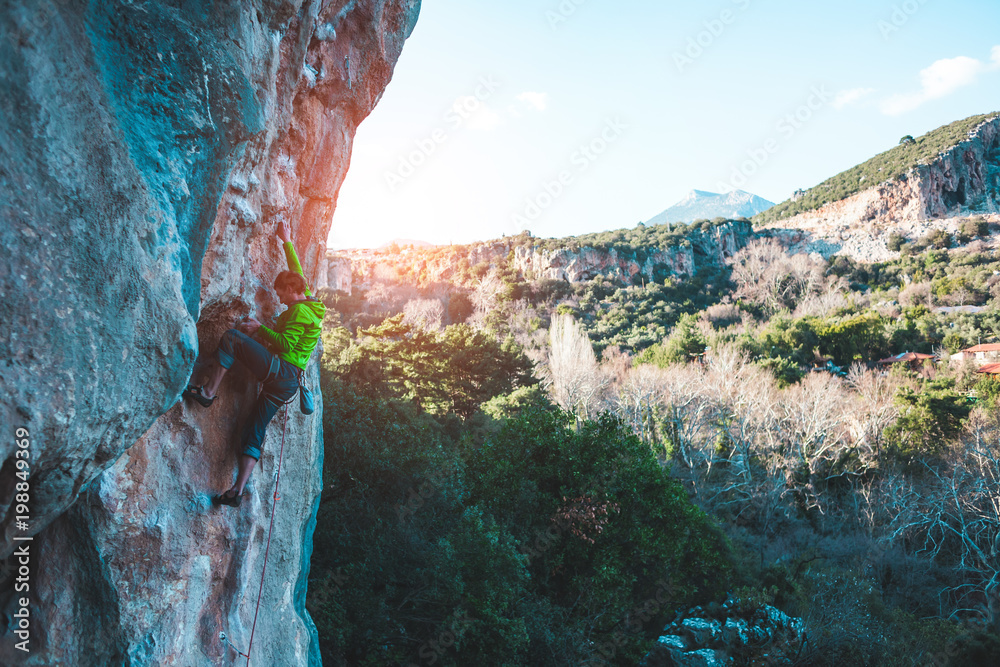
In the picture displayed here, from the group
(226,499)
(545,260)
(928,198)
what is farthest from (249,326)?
(928,198)

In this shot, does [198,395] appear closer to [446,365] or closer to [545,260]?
[446,365]

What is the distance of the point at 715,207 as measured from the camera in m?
158

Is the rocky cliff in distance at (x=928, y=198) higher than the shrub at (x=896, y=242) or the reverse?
higher

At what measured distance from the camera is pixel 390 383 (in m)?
20.2

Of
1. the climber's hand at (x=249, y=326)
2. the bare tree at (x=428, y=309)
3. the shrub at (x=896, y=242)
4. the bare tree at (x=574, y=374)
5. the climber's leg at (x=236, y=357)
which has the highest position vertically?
the shrub at (x=896, y=242)

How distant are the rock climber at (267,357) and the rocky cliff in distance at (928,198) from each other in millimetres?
67474

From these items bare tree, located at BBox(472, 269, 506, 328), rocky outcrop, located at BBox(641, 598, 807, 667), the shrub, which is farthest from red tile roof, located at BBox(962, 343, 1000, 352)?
bare tree, located at BBox(472, 269, 506, 328)

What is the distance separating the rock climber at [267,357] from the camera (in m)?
4.72

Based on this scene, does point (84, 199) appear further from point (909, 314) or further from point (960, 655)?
point (909, 314)

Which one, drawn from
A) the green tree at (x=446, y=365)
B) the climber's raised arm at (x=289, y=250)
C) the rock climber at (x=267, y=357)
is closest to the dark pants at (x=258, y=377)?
the rock climber at (x=267, y=357)

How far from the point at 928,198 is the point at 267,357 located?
76.6 meters

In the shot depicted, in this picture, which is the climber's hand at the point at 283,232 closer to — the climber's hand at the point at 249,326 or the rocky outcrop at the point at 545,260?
the climber's hand at the point at 249,326

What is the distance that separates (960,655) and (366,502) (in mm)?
14383

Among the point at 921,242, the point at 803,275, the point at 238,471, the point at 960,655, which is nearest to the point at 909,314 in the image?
the point at 803,275
